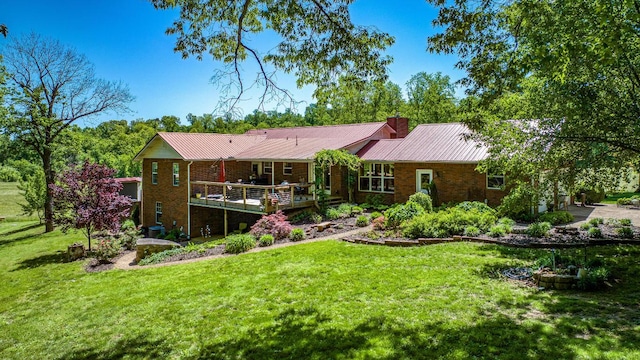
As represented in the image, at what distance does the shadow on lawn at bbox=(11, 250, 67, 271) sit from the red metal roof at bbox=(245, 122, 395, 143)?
15577mm

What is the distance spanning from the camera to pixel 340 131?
2722cm

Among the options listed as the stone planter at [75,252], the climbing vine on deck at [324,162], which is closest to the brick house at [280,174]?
the climbing vine on deck at [324,162]

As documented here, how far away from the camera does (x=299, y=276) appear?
9.45m

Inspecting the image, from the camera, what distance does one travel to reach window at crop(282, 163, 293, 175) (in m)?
22.9

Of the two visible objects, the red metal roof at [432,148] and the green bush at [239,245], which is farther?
the red metal roof at [432,148]

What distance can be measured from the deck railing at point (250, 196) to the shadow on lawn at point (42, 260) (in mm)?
6592

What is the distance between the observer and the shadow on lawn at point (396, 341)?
4945 millimetres

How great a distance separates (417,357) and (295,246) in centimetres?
853

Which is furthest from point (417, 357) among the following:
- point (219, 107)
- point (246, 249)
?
point (246, 249)

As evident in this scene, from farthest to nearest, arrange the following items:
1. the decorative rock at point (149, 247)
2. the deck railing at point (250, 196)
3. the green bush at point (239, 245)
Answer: the deck railing at point (250, 196) → the decorative rock at point (149, 247) → the green bush at point (239, 245)

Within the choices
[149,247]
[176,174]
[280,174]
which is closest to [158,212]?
→ [176,174]

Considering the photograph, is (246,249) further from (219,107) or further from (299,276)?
(219,107)

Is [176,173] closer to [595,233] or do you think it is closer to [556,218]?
[556,218]

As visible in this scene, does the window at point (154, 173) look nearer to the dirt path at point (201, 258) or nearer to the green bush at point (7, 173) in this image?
the dirt path at point (201, 258)
